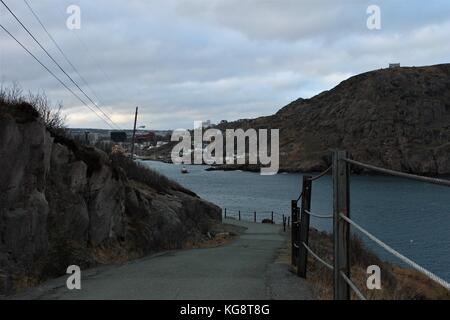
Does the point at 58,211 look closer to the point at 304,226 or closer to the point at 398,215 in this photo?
the point at 304,226

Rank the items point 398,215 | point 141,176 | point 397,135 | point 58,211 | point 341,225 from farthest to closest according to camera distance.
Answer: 1. point 397,135
2. point 398,215
3. point 141,176
4. point 58,211
5. point 341,225

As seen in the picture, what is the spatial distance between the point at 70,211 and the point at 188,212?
602 inches

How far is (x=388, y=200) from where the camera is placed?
7681cm

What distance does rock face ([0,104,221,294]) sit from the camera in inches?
398

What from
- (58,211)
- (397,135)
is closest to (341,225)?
(58,211)

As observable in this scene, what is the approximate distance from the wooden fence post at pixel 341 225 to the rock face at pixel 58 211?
5.43 metres

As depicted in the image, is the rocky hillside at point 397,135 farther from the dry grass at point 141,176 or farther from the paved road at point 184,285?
the paved road at point 184,285

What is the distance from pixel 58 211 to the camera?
516 inches

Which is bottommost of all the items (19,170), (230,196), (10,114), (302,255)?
(230,196)

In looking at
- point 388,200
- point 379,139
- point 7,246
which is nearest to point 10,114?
point 7,246

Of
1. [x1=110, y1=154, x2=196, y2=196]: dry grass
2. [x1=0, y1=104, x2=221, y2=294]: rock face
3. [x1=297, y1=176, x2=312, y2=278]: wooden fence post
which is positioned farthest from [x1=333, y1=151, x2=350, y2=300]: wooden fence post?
[x1=110, y1=154, x2=196, y2=196]: dry grass

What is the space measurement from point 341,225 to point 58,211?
8.95m

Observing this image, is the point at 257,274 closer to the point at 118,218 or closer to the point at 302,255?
the point at 302,255
